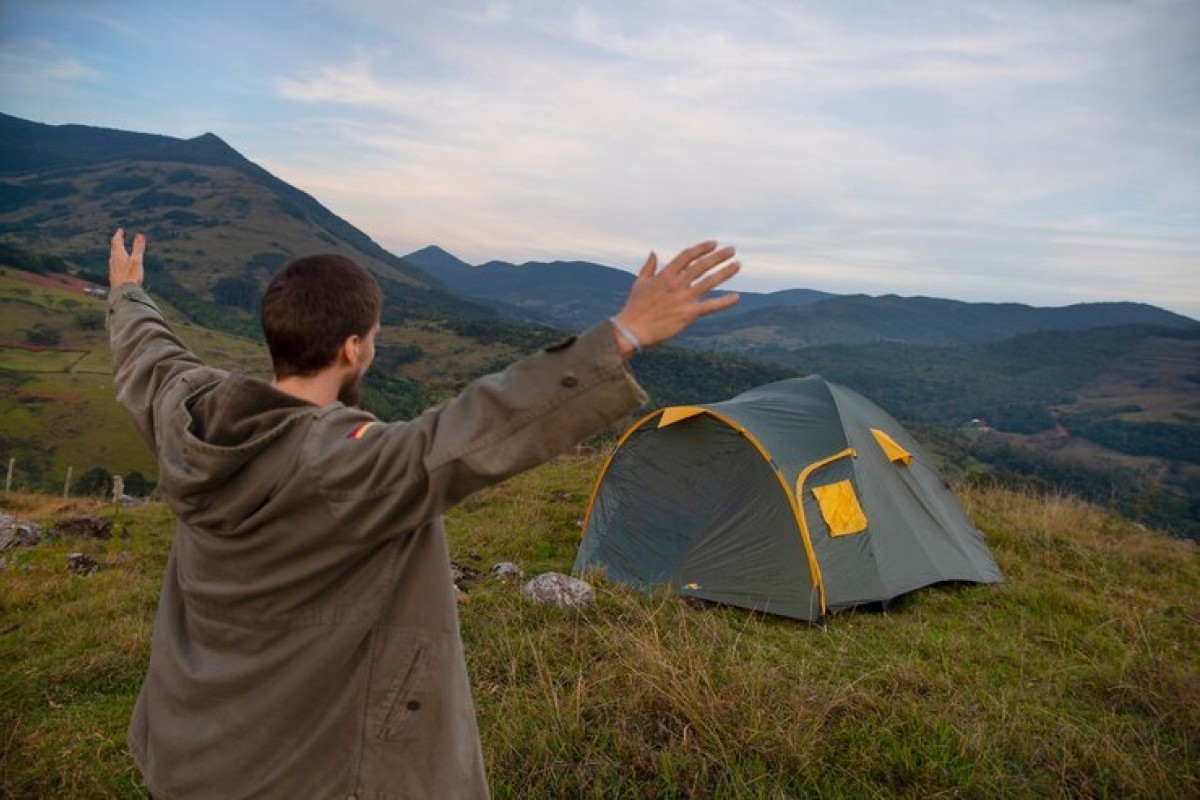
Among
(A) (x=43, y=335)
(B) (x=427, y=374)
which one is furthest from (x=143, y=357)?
(A) (x=43, y=335)

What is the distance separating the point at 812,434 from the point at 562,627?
12.2ft

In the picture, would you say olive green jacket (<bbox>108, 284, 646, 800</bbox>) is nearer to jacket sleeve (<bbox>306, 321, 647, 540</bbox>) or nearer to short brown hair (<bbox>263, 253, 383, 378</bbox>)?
jacket sleeve (<bbox>306, 321, 647, 540</bbox>)

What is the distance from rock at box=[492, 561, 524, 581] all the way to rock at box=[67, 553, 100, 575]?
4.05 m

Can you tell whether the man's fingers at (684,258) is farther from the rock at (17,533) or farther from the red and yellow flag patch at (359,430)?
the rock at (17,533)

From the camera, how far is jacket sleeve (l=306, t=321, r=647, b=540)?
3.76ft

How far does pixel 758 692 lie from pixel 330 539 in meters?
2.76

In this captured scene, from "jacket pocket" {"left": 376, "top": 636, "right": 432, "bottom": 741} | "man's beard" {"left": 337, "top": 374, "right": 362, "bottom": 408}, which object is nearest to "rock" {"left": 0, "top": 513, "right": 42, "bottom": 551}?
"man's beard" {"left": 337, "top": 374, "right": 362, "bottom": 408}

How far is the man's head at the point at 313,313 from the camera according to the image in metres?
1.50

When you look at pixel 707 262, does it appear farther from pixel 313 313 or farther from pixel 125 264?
pixel 125 264

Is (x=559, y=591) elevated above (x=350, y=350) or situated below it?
below

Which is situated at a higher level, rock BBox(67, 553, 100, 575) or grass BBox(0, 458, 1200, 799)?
grass BBox(0, 458, 1200, 799)

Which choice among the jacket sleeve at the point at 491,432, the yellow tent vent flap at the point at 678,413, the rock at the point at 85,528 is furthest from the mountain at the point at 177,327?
the rock at the point at 85,528

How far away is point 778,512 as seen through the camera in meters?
6.41

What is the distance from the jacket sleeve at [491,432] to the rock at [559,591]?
4031mm
